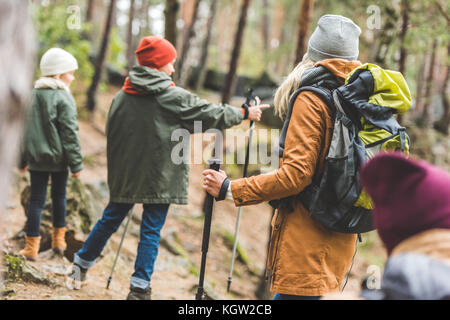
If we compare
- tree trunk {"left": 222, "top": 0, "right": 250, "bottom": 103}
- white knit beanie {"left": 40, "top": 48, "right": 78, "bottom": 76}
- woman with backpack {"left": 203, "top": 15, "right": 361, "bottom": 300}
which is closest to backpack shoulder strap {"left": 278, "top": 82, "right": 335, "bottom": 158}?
woman with backpack {"left": 203, "top": 15, "right": 361, "bottom": 300}

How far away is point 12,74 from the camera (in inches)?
47.4

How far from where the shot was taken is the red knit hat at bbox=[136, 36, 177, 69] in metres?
4.30

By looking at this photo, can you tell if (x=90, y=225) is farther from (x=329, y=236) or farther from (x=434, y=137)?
(x=434, y=137)

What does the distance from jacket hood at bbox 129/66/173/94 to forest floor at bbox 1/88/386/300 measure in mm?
2155

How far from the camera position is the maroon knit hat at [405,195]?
1.42 m

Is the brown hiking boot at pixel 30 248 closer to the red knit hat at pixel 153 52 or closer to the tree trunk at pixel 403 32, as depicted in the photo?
the red knit hat at pixel 153 52

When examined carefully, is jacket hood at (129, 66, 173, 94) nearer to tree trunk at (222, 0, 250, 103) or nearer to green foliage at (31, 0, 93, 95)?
tree trunk at (222, 0, 250, 103)

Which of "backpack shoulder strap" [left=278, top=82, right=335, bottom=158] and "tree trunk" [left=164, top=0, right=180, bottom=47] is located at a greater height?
"tree trunk" [left=164, top=0, right=180, bottom=47]

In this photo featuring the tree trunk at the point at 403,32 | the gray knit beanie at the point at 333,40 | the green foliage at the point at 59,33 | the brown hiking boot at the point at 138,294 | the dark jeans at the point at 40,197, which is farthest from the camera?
the green foliage at the point at 59,33

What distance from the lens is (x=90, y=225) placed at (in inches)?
245

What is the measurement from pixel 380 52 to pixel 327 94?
19.3ft

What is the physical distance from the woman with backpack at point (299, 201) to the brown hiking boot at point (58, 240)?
2.92 metres

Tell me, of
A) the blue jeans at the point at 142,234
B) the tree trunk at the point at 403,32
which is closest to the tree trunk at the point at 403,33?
the tree trunk at the point at 403,32

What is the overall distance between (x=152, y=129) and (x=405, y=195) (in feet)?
10.1
